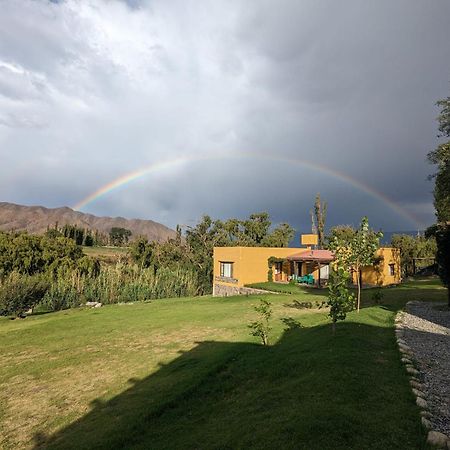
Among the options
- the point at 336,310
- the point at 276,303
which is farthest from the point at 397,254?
the point at 336,310

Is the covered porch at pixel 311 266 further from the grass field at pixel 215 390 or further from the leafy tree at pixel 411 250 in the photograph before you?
the grass field at pixel 215 390

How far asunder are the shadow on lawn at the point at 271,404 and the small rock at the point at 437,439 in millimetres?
134

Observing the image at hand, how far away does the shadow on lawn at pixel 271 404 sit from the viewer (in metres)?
4.02

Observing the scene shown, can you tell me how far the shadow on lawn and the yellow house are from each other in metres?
19.8

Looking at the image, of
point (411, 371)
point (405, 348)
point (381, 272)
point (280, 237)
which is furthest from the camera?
point (280, 237)

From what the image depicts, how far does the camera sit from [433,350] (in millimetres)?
7621

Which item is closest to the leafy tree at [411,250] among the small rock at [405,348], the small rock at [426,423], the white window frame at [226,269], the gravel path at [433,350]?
the white window frame at [226,269]

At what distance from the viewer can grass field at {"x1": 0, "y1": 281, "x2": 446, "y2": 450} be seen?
13.8ft

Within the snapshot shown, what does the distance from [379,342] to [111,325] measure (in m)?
10.8

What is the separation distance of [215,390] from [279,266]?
84.6 ft

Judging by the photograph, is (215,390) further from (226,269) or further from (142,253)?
(142,253)

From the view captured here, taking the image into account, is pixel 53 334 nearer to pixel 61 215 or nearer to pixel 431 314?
pixel 431 314

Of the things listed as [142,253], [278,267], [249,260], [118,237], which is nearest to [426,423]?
[249,260]

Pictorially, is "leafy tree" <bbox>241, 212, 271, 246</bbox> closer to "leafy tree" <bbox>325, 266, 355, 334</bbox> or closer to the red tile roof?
the red tile roof
